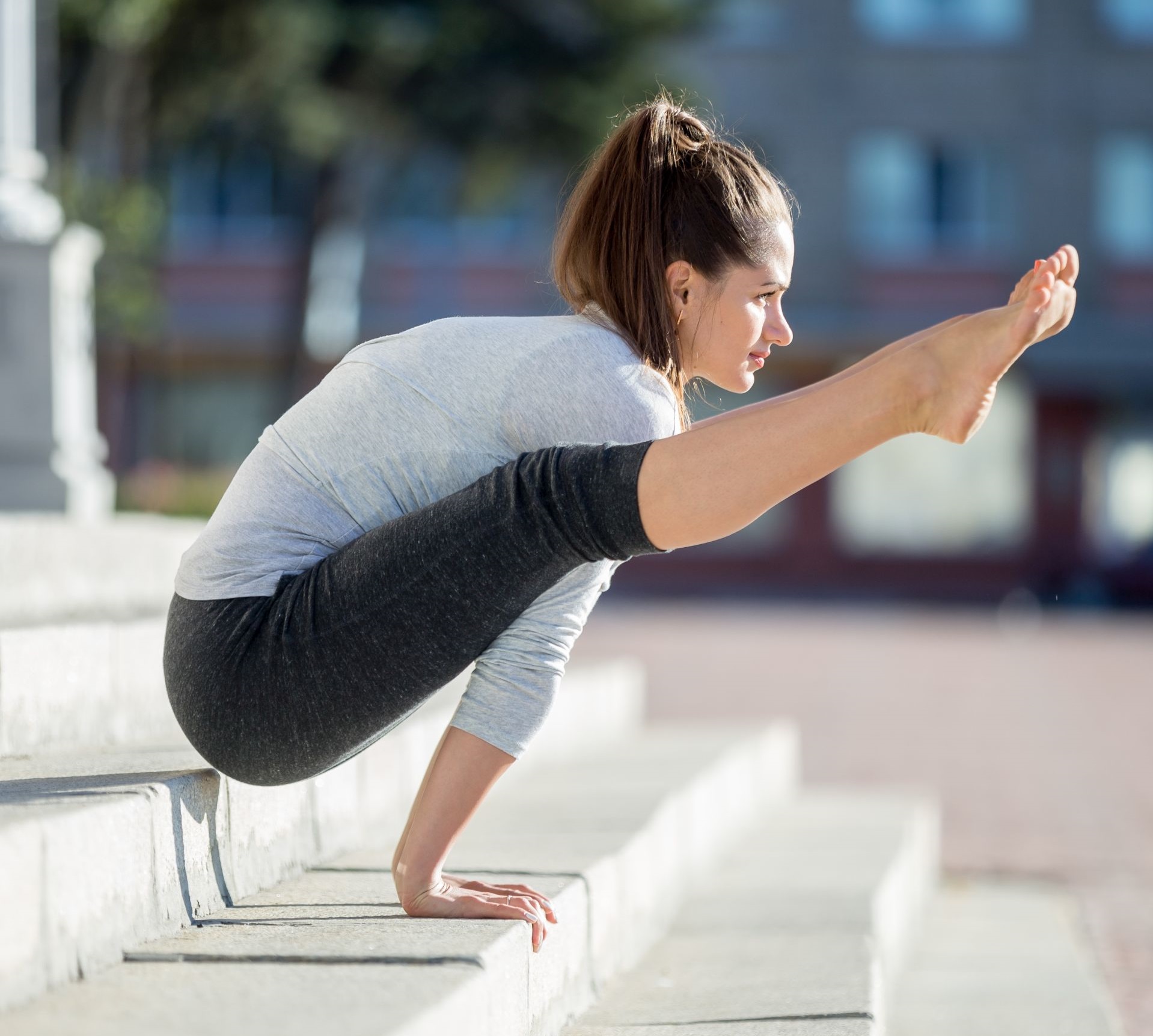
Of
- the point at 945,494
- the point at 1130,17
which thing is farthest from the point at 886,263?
the point at 1130,17

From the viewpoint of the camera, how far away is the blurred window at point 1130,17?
2448cm

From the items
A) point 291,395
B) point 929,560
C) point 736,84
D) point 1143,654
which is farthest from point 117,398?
point 1143,654

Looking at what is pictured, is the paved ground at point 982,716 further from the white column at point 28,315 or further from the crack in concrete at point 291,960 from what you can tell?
the white column at point 28,315

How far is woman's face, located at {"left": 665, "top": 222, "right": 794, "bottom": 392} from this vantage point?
7.16 ft

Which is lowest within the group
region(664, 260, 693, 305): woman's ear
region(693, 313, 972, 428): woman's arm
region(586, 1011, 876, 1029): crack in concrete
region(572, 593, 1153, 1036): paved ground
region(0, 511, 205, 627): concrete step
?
region(572, 593, 1153, 1036): paved ground

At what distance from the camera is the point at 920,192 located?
24469 millimetres

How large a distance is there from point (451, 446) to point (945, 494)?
23.4 meters

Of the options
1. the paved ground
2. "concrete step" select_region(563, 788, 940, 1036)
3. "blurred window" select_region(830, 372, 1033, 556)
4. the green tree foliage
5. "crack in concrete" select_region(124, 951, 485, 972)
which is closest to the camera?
"crack in concrete" select_region(124, 951, 485, 972)

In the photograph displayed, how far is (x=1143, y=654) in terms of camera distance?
14.7m

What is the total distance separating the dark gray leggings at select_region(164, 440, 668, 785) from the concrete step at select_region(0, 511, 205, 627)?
3.34 feet

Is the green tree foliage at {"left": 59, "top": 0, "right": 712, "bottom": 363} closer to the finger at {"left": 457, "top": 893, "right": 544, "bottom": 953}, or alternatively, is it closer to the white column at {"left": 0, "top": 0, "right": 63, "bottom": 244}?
the white column at {"left": 0, "top": 0, "right": 63, "bottom": 244}

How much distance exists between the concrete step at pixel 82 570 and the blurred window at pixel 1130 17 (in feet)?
76.2

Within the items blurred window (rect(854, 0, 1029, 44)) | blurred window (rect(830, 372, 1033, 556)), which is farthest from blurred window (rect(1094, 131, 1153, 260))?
blurred window (rect(830, 372, 1033, 556))

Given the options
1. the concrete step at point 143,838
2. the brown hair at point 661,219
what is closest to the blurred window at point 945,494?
the concrete step at point 143,838
